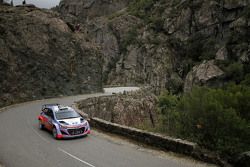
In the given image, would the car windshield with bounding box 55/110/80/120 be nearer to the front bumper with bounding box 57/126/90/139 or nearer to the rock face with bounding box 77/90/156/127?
the front bumper with bounding box 57/126/90/139

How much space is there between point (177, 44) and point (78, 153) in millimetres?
71600

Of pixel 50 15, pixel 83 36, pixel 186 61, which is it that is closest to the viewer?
pixel 50 15

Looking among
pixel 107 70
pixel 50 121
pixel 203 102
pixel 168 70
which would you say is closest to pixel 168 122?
pixel 203 102

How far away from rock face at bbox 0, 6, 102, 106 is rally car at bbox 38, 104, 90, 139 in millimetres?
14612

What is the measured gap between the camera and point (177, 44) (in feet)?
252

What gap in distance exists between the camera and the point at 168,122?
11758mm

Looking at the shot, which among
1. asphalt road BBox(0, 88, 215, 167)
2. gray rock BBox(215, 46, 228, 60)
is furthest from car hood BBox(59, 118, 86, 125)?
gray rock BBox(215, 46, 228, 60)

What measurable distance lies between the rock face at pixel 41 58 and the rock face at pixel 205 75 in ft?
98.6

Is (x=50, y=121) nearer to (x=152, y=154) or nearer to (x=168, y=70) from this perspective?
(x=152, y=154)

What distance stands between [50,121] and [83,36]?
93.4 ft

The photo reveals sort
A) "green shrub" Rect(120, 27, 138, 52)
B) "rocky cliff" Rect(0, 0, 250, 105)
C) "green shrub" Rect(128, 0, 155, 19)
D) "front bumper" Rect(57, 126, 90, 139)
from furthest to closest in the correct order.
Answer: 1. "green shrub" Rect(128, 0, 155, 19)
2. "green shrub" Rect(120, 27, 138, 52)
3. "rocky cliff" Rect(0, 0, 250, 105)
4. "front bumper" Rect(57, 126, 90, 139)

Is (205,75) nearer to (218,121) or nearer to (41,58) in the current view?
(41,58)

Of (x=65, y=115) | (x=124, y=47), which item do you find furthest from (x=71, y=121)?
(x=124, y=47)

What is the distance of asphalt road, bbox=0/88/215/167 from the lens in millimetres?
8328
